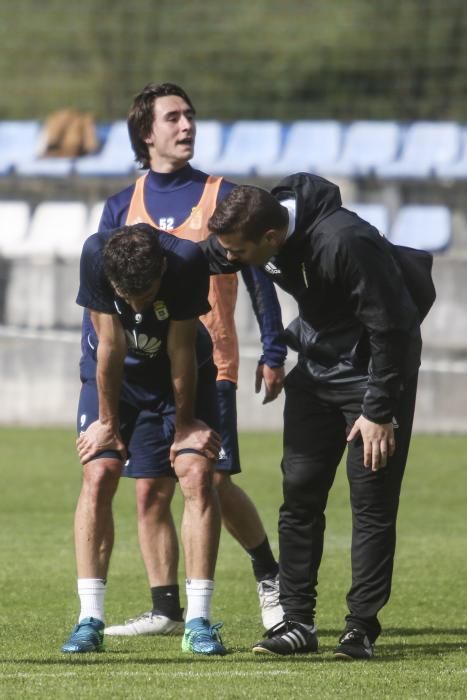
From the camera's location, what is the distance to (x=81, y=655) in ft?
18.9

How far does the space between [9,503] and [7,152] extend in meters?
13.2

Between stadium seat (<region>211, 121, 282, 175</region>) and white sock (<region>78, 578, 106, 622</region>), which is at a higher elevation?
stadium seat (<region>211, 121, 282, 175</region>)

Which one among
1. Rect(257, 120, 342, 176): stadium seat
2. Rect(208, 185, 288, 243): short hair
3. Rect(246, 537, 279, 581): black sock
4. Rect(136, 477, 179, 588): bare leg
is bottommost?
Rect(246, 537, 279, 581): black sock

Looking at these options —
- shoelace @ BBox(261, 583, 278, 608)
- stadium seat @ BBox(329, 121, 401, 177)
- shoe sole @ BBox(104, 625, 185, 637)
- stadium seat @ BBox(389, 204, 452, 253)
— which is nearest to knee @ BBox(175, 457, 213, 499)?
shoe sole @ BBox(104, 625, 185, 637)

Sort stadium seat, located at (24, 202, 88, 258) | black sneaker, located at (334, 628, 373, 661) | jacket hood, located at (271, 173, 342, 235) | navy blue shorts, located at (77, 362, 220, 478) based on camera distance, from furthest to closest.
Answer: stadium seat, located at (24, 202, 88, 258) → navy blue shorts, located at (77, 362, 220, 478) → black sneaker, located at (334, 628, 373, 661) → jacket hood, located at (271, 173, 342, 235)

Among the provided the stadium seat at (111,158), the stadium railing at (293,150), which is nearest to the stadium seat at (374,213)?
the stadium railing at (293,150)

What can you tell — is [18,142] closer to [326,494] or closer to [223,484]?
[223,484]

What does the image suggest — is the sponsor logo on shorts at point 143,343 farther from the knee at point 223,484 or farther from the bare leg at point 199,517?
the knee at point 223,484

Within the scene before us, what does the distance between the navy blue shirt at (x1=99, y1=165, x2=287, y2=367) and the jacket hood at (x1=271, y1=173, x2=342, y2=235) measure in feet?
3.08

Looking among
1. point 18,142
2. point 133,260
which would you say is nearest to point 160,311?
point 133,260

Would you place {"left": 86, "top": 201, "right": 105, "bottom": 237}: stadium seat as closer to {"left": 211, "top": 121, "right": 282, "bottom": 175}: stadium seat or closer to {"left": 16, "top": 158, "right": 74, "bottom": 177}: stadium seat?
{"left": 16, "top": 158, "right": 74, "bottom": 177}: stadium seat

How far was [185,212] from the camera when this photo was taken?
6.73 meters

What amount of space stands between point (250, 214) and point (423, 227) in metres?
13.1

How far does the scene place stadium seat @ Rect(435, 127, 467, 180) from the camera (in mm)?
19877
